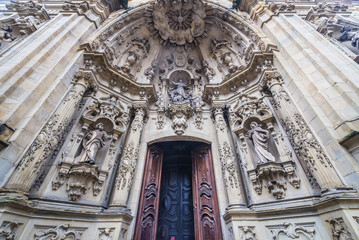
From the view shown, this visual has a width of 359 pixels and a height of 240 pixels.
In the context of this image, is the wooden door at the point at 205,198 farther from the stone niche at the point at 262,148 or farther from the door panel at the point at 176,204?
the stone niche at the point at 262,148

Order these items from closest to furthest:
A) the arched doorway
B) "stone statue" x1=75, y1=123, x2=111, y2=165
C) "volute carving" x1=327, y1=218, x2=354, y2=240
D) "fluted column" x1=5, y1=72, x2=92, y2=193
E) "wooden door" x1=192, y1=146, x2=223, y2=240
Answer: "volute carving" x1=327, y1=218, x2=354, y2=240 < "fluted column" x1=5, y1=72, x2=92, y2=193 < "stone statue" x1=75, y1=123, x2=111, y2=165 < "wooden door" x1=192, y1=146, x2=223, y2=240 < the arched doorway

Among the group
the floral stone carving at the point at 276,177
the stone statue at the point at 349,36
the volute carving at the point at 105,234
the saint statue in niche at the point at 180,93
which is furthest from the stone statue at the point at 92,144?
the stone statue at the point at 349,36

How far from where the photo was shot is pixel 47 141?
11.3 feet

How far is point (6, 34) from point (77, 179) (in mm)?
5099

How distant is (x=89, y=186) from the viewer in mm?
3830

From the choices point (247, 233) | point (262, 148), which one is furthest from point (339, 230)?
point (262, 148)

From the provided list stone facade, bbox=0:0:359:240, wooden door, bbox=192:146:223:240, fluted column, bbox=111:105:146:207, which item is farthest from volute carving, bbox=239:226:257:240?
fluted column, bbox=111:105:146:207

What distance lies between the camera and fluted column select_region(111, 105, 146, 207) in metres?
3.95

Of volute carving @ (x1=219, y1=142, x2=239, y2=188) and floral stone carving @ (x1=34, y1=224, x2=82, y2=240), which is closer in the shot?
floral stone carving @ (x1=34, y1=224, x2=82, y2=240)

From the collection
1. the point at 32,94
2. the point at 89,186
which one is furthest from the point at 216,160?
the point at 32,94

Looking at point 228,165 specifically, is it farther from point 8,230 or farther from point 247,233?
point 8,230

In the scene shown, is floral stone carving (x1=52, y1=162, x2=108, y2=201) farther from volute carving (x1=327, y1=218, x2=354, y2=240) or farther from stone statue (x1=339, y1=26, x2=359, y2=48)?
stone statue (x1=339, y1=26, x2=359, y2=48)

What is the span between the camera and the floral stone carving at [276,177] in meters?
3.54

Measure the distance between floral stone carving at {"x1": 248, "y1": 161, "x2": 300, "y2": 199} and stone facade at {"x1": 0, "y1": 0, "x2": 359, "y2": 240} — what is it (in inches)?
0.9
